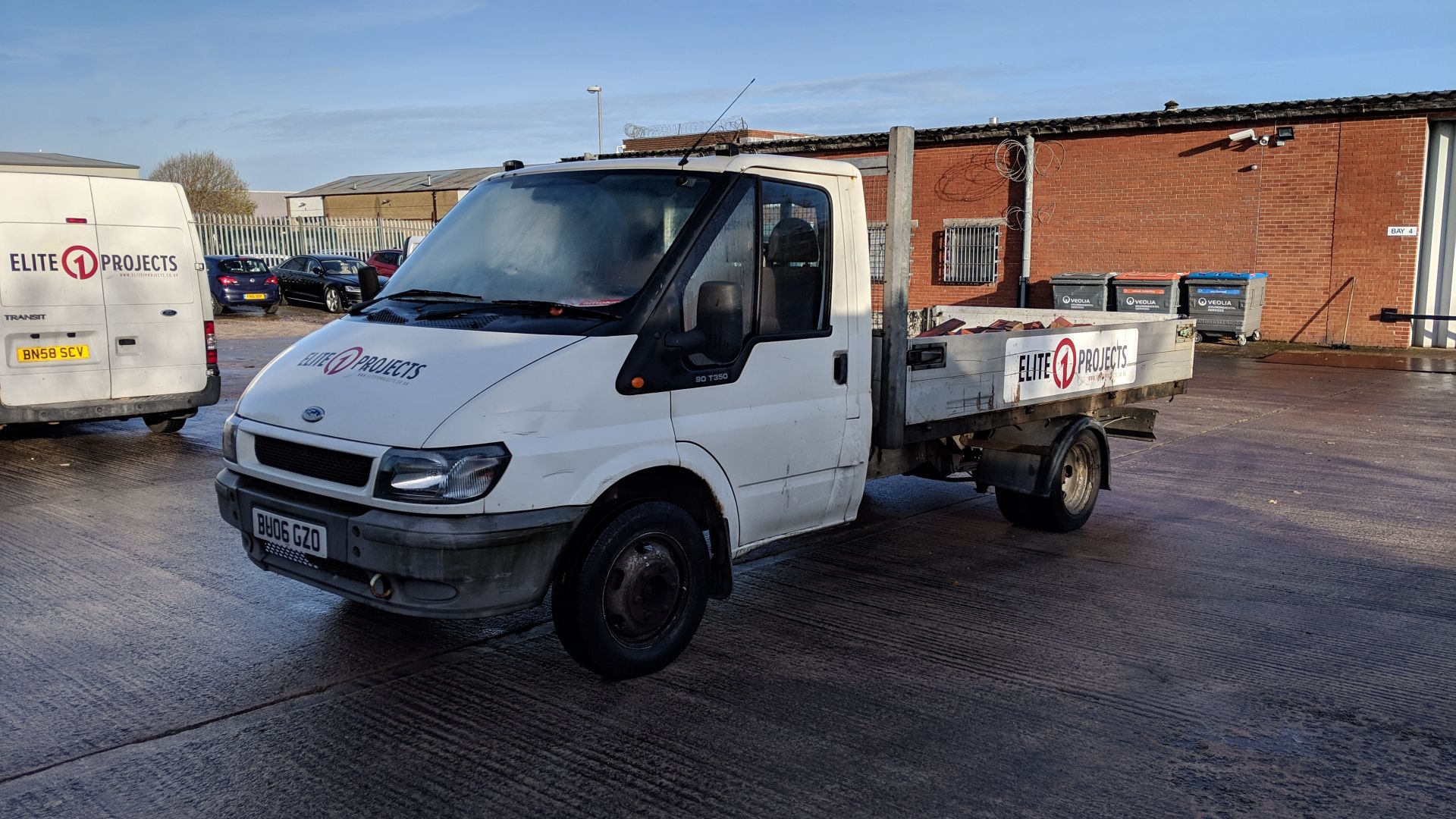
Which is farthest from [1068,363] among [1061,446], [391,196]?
[391,196]

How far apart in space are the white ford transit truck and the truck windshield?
12 millimetres

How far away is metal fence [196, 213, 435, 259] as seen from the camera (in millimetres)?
32781

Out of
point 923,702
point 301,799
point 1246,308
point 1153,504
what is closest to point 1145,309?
point 1246,308

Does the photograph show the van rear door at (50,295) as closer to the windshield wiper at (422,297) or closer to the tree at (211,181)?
the windshield wiper at (422,297)

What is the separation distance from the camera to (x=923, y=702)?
4.39 m

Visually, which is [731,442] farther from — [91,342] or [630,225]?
[91,342]

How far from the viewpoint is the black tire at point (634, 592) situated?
168 inches

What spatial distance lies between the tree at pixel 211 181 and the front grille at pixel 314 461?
60661mm

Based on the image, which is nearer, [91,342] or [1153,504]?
[1153,504]

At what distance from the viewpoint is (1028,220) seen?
23156 mm

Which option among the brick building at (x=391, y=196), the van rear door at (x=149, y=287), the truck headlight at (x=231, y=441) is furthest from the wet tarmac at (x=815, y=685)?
the brick building at (x=391, y=196)

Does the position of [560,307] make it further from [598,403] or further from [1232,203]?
[1232,203]

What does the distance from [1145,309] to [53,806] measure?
20.0 m

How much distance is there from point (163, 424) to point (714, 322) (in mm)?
8235
